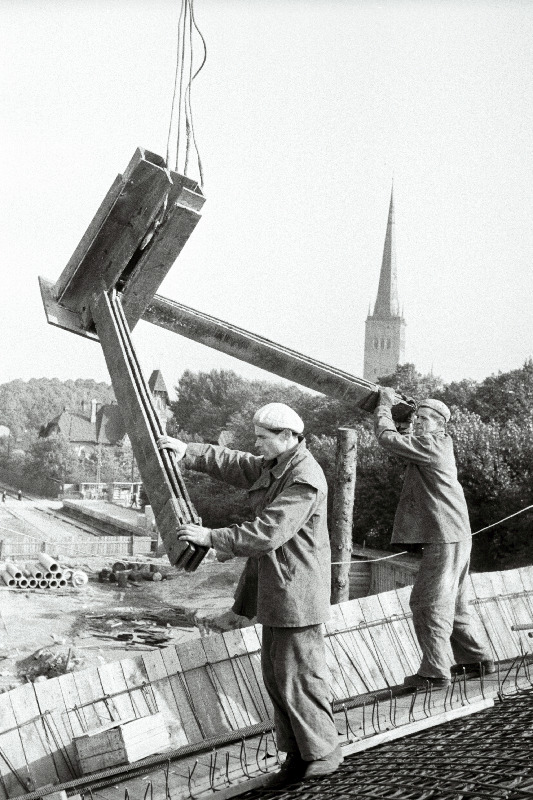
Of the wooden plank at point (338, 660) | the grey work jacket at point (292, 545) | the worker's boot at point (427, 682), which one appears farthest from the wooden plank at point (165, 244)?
the worker's boot at point (427, 682)

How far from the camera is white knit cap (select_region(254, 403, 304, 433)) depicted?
4234mm

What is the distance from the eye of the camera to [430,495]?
573 centimetres

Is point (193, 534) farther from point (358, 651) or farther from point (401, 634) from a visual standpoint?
point (401, 634)

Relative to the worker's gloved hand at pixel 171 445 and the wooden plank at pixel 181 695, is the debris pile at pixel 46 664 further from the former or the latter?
the worker's gloved hand at pixel 171 445

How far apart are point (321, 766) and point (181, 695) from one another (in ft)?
5.49

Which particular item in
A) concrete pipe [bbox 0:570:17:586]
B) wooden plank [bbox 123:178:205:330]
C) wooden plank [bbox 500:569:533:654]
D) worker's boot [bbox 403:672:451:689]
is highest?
concrete pipe [bbox 0:570:17:586]

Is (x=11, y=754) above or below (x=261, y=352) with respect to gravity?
below

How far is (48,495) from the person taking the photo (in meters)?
77.2

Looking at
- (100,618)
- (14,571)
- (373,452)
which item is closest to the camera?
(100,618)

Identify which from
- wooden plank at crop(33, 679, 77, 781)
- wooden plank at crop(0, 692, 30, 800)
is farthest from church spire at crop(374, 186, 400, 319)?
wooden plank at crop(0, 692, 30, 800)

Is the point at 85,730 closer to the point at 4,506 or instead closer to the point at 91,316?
the point at 91,316

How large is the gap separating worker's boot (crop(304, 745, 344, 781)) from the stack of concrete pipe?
33.2 meters

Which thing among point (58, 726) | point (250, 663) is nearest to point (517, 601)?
point (250, 663)

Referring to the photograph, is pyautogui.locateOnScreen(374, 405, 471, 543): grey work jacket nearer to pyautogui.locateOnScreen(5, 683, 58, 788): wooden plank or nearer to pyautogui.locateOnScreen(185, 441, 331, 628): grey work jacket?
pyautogui.locateOnScreen(185, 441, 331, 628): grey work jacket
